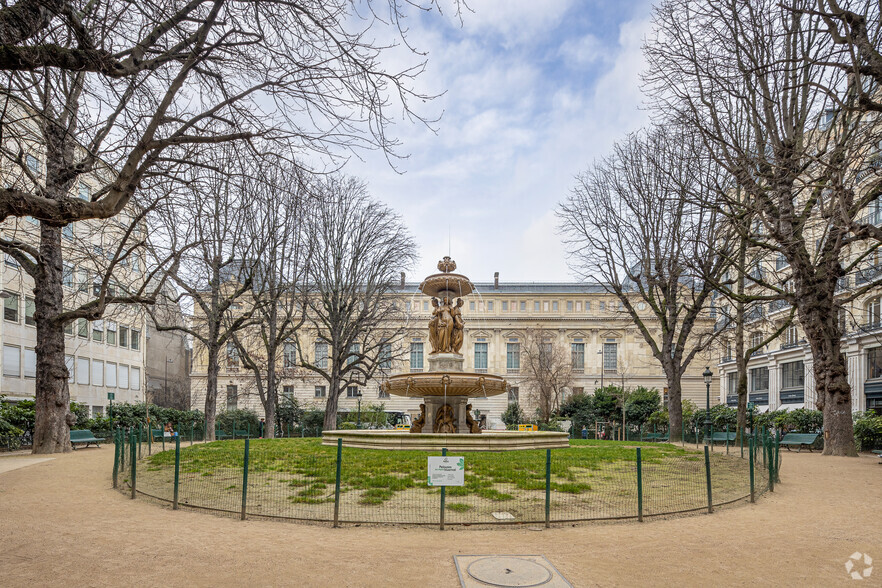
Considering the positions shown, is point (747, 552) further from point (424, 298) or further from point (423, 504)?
point (424, 298)

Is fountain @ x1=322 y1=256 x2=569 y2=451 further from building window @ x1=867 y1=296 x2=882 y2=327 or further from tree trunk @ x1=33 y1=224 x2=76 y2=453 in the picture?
building window @ x1=867 y1=296 x2=882 y2=327

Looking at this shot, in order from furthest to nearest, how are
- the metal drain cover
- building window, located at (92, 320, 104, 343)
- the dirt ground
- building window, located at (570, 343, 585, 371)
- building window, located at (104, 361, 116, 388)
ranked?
building window, located at (570, 343, 585, 371) < building window, located at (104, 361, 116, 388) < building window, located at (92, 320, 104, 343) < the dirt ground < the metal drain cover

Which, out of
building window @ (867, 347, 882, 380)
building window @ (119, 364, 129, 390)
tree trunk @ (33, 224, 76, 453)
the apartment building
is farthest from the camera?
the apartment building

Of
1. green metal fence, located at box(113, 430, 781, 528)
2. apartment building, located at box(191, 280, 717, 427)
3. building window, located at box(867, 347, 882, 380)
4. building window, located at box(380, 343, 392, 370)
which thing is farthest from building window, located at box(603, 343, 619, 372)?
green metal fence, located at box(113, 430, 781, 528)

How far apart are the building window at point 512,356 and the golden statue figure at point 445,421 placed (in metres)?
53.7

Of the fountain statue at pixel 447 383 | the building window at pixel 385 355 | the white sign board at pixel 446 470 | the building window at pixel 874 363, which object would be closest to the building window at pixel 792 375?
the building window at pixel 874 363

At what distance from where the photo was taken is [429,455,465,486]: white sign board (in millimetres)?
8953

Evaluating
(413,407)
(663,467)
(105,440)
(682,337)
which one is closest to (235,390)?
(413,407)

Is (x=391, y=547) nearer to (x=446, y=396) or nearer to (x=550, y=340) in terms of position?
(x=446, y=396)

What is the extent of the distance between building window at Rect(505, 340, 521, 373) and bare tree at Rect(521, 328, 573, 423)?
94.4 inches

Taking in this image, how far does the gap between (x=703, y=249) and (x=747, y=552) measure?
20.5 m

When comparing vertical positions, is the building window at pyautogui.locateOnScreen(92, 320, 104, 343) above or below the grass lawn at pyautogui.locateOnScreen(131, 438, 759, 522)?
above

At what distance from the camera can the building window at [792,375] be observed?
43625mm

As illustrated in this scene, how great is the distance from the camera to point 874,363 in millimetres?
35031
